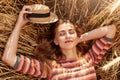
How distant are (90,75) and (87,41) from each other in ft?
0.69

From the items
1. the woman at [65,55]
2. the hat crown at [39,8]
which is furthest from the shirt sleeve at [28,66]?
the hat crown at [39,8]

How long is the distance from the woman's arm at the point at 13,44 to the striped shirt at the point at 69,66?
3 cm

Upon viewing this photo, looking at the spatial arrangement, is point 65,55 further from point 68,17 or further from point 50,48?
point 68,17

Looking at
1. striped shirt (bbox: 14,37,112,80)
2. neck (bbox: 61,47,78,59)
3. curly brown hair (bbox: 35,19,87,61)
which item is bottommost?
striped shirt (bbox: 14,37,112,80)

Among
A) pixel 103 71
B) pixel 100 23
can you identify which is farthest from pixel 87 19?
pixel 103 71

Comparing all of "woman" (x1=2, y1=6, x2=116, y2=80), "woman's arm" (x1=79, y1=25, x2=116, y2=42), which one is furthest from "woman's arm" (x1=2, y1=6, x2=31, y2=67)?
"woman's arm" (x1=79, y1=25, x2=116, y2=42)

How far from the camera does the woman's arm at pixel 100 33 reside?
253cm

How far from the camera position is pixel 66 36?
2.48m

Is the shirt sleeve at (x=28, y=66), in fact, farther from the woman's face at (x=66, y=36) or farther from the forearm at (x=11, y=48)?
the woman's face at (x=66, y=36)

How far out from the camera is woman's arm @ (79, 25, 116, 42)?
2525 millimetres

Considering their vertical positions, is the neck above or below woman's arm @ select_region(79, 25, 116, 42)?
below

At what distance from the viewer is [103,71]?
2.68 meters

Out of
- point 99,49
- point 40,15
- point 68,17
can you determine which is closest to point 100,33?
point 99,49

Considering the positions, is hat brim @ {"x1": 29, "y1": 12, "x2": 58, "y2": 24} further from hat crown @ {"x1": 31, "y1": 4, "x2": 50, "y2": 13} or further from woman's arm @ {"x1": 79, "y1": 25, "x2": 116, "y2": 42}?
woman's arm @ {"x1": 79, "y1": 25, "x2": 116, "y2": 42}
